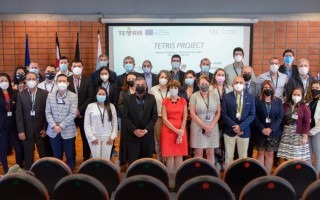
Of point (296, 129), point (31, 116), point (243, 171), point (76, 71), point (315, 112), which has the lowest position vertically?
point (243, 171)

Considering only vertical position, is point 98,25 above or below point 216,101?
above

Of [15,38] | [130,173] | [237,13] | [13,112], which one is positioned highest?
[237,13]

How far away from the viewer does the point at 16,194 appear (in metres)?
2.95

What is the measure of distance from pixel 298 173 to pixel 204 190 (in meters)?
1.30

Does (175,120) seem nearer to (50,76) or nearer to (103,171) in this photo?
(103,171)

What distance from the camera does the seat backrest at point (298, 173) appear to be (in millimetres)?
3645

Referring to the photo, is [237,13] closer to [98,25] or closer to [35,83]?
[98,25]

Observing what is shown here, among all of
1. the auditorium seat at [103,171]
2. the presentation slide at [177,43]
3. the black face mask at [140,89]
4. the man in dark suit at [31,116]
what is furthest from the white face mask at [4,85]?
the presentation slide at [177,43]

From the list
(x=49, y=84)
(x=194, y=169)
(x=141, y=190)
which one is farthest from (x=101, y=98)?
(x=141, y=190)

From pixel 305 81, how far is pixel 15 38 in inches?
255

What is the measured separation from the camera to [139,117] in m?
5.22

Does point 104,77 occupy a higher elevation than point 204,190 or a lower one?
higher

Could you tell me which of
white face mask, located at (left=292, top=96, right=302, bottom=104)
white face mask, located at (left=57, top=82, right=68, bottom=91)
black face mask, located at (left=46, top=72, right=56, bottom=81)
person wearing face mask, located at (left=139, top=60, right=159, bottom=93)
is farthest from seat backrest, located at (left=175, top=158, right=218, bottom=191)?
black face mask, located at (left=46, top=72, right=56, bottom=81)

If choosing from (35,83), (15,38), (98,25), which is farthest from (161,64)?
(35,83)
